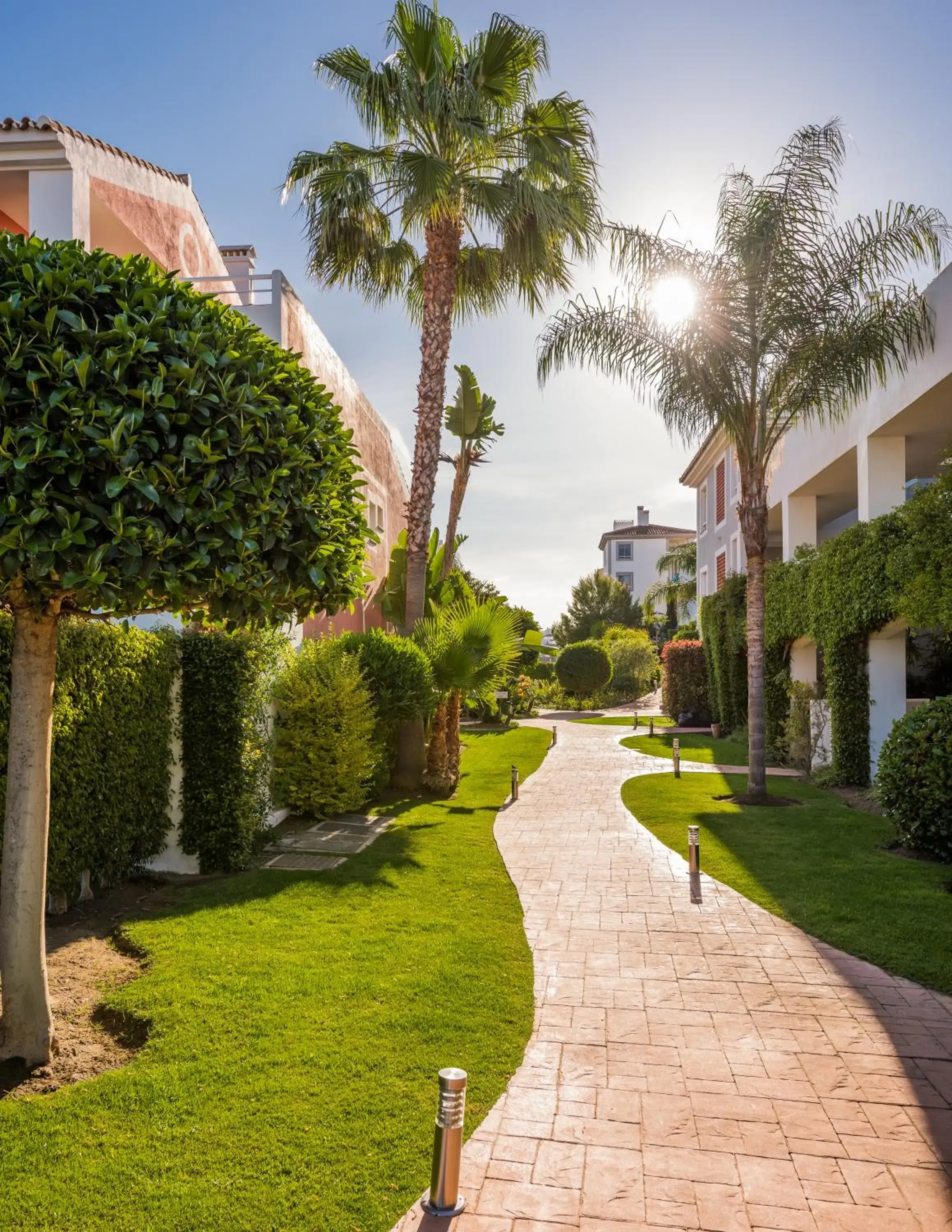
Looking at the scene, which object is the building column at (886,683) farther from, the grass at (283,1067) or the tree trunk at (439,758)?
the grass at (283,1067)

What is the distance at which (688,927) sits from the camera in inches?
282

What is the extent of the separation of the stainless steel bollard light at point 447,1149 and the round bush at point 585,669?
105 ft

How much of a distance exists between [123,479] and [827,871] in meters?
8.17

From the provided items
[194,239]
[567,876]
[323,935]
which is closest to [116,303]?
[323,935]

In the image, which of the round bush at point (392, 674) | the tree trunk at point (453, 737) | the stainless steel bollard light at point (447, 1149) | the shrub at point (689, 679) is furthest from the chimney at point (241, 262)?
the shrub at point (689, 679)

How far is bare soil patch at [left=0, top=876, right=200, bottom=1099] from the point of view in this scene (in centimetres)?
Answer: 445

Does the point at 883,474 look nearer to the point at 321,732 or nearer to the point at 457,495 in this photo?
the point at 457,495

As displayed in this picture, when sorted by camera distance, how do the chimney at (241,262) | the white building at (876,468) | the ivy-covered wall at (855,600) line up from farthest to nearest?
the chimney at (241,262) → the white building at (876,468) → the ivy-covered wall at (855,600)

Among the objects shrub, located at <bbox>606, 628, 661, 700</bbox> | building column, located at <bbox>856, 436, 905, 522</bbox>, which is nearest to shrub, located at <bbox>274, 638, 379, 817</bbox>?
building column, located at <bbox>856, 436, 905, 522</bbox>

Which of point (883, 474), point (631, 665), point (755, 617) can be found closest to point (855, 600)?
point (755, 617)

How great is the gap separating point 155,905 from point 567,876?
163 inches

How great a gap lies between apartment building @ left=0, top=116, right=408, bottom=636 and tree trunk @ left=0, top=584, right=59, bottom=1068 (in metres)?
3.44

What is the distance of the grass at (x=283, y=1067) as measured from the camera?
11.4ft

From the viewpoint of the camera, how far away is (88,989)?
18.0 feet
